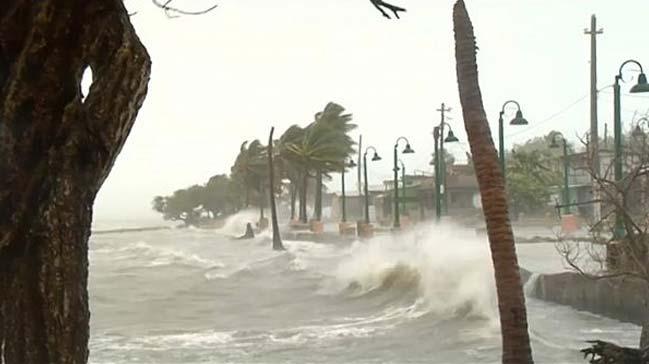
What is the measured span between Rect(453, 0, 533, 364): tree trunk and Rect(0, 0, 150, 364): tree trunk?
5.08 m

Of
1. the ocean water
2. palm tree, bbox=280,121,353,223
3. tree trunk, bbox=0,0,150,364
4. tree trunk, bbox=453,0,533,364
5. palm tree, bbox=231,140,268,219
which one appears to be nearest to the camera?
tree trunk, bbox=0,0,150,364

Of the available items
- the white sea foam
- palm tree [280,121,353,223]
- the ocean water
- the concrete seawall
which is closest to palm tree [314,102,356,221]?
palm tree [280,121,353,223]

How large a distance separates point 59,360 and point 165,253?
56.2 metres

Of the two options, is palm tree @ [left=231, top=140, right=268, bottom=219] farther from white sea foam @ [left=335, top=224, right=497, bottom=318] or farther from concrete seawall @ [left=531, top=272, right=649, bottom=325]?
concrete seawall @ [left=531, top=272, right=649, bottom=325]

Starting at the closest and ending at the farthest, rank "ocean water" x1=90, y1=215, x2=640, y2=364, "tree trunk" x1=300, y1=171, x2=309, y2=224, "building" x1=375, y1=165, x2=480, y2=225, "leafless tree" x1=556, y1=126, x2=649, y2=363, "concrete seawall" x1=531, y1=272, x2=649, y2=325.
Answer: "leafless tree" x1=556, y1=126, x2=649, y2=363
"concrete seawall" x1=531, y1=272, x2=649, y2=325
"ocean water" x1=90, y1=215, x2=640, y2=364
"building" x1=375, y1=165, x2=480, y2=225
"tree trunk" x1=300, y1=171, x2=309, y2=224

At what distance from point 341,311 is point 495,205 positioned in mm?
16245

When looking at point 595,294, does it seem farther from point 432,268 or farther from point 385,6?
point 385,6

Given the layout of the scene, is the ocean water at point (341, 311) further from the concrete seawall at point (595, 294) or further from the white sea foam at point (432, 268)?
the concrete seawall at point (595, 294)

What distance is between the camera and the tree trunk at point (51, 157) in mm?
2885

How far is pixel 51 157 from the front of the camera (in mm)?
2943

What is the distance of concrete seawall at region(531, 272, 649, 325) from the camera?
562 inches

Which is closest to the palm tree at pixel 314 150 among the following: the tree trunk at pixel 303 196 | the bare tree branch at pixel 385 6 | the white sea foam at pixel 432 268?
the tree trunk at pixel 303 196

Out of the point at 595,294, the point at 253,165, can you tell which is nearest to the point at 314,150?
the point at 253,165

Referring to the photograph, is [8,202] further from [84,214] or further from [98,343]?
[98,343]
